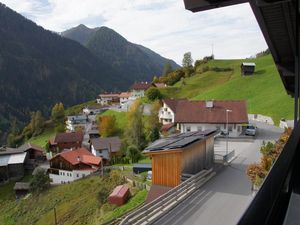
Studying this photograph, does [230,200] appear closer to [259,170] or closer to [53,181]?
[259,170]

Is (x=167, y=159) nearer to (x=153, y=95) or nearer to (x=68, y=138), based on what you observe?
(x=68, y=138)

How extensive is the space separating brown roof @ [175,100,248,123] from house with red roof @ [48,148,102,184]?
56.5ft

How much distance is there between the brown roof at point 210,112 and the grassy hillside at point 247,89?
33.4 feet

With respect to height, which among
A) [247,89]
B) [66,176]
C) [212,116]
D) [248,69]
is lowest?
[66,176]

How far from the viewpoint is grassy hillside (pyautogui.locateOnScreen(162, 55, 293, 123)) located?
54141mm

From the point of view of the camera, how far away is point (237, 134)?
3959cm

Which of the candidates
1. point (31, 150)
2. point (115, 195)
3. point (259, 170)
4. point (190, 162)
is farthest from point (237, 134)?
point (31, 150)

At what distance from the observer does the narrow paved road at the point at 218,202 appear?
11507 millimetres

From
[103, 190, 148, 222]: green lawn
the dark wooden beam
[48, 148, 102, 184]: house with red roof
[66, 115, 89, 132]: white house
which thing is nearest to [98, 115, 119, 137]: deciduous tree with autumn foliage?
[48, 148, 102, 184]: house with red roof

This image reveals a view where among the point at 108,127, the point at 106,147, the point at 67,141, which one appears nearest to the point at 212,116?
the point at 106,147

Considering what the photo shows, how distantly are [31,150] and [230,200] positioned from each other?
63.5m

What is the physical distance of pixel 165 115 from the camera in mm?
61938

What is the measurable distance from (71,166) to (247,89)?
40.3 meters

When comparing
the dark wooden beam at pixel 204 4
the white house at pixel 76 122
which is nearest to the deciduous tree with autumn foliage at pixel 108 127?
the white house at pixel 76 122
